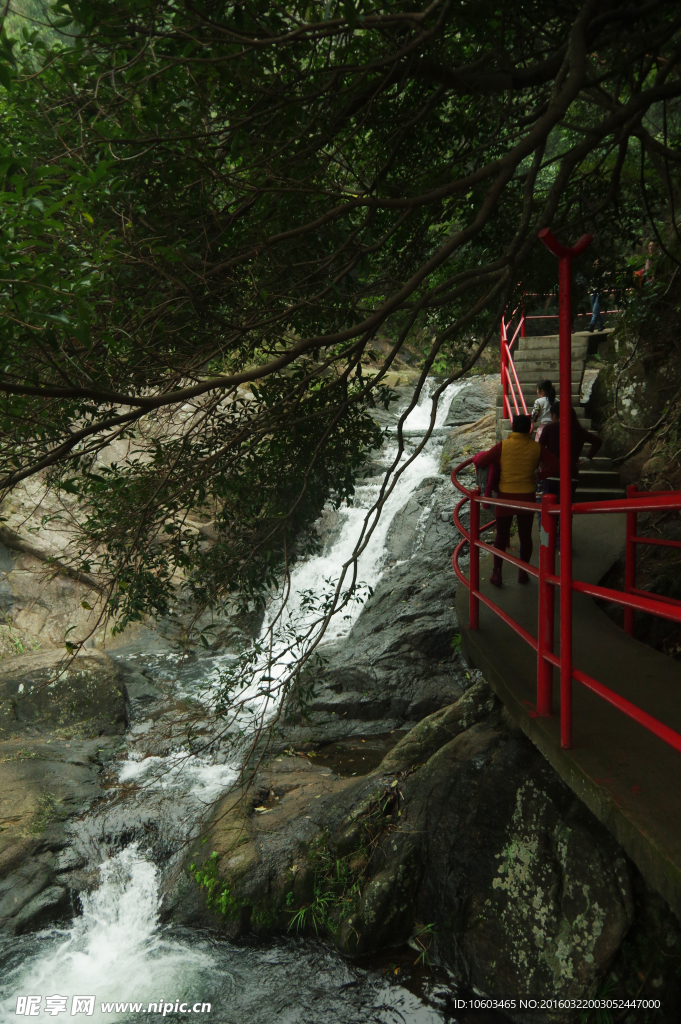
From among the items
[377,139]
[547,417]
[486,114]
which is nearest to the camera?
[377,139]

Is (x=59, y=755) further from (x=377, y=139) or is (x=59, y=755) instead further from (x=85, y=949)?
(x=377, y=139)

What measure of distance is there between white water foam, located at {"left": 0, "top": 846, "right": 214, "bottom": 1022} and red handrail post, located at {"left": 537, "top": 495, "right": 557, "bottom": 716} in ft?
Result: 11.4

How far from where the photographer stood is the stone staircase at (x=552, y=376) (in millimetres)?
8609

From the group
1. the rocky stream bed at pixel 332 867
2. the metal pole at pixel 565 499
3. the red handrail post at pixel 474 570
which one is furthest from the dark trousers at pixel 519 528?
the metal pole at pixel 565 499

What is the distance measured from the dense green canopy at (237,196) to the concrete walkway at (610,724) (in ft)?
5.51

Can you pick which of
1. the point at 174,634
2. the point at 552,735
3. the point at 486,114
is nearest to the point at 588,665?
the point at 552,735

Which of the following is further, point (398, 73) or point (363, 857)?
point (363, 857)

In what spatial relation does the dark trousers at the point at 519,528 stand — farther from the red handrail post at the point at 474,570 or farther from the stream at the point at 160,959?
the stream at the point at 160,959

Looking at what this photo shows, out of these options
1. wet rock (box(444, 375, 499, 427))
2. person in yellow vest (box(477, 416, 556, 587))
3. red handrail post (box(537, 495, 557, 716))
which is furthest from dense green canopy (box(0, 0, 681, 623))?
wet rock (box(444, 375, 499, 427))

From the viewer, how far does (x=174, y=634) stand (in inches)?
433

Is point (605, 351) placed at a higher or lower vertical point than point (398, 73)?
higher

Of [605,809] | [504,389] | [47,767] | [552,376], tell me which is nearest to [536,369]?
[552,376]

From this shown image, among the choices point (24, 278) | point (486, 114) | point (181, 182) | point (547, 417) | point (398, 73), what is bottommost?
point (24, 278)

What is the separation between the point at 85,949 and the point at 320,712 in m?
3.43
